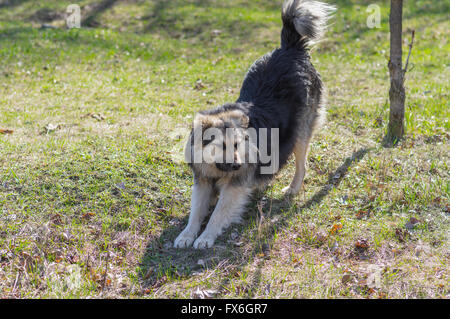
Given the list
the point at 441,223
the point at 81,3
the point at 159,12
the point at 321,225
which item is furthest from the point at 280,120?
the point at 81,3

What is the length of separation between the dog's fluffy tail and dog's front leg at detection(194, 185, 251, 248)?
1.93 m

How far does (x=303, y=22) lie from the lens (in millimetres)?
5016

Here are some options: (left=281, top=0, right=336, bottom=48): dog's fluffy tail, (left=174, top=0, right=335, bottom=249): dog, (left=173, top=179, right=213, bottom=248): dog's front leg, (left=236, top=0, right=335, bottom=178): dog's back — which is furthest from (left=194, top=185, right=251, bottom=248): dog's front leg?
(left=281, top=0, right=336, bottom=48): dog's fluffy tail

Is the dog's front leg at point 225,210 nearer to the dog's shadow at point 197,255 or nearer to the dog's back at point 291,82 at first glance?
the dog's shadow at point 197,255

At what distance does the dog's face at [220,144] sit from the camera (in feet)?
13.3

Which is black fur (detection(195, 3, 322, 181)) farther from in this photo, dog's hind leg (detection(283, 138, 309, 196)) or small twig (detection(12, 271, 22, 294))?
small twig (detection(12, 271, 22, 294))

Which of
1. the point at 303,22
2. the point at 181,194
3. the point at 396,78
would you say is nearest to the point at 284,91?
the point at 303,22

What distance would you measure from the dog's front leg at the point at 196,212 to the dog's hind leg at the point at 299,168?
3.66 ft

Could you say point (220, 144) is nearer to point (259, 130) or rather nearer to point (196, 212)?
point (259, 130)

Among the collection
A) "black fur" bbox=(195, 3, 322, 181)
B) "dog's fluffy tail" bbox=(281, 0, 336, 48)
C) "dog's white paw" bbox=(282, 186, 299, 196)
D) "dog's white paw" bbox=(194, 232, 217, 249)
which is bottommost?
"dog's white paw" bbox=(282, 186, 299, 196)

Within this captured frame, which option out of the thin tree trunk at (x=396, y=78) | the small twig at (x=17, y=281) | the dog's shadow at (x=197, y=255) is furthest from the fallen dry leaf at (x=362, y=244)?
the small twig at (x=17, y=281)

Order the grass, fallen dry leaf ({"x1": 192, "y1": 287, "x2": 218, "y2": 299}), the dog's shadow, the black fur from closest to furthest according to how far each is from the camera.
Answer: fallen dry leaf ({"x1": 192, "y1": 287, "x2": 218, "y2": 299})
the grass
the dog's shadow
the black fur

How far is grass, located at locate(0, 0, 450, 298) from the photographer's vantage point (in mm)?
3648

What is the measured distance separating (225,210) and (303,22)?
7.58 ft
